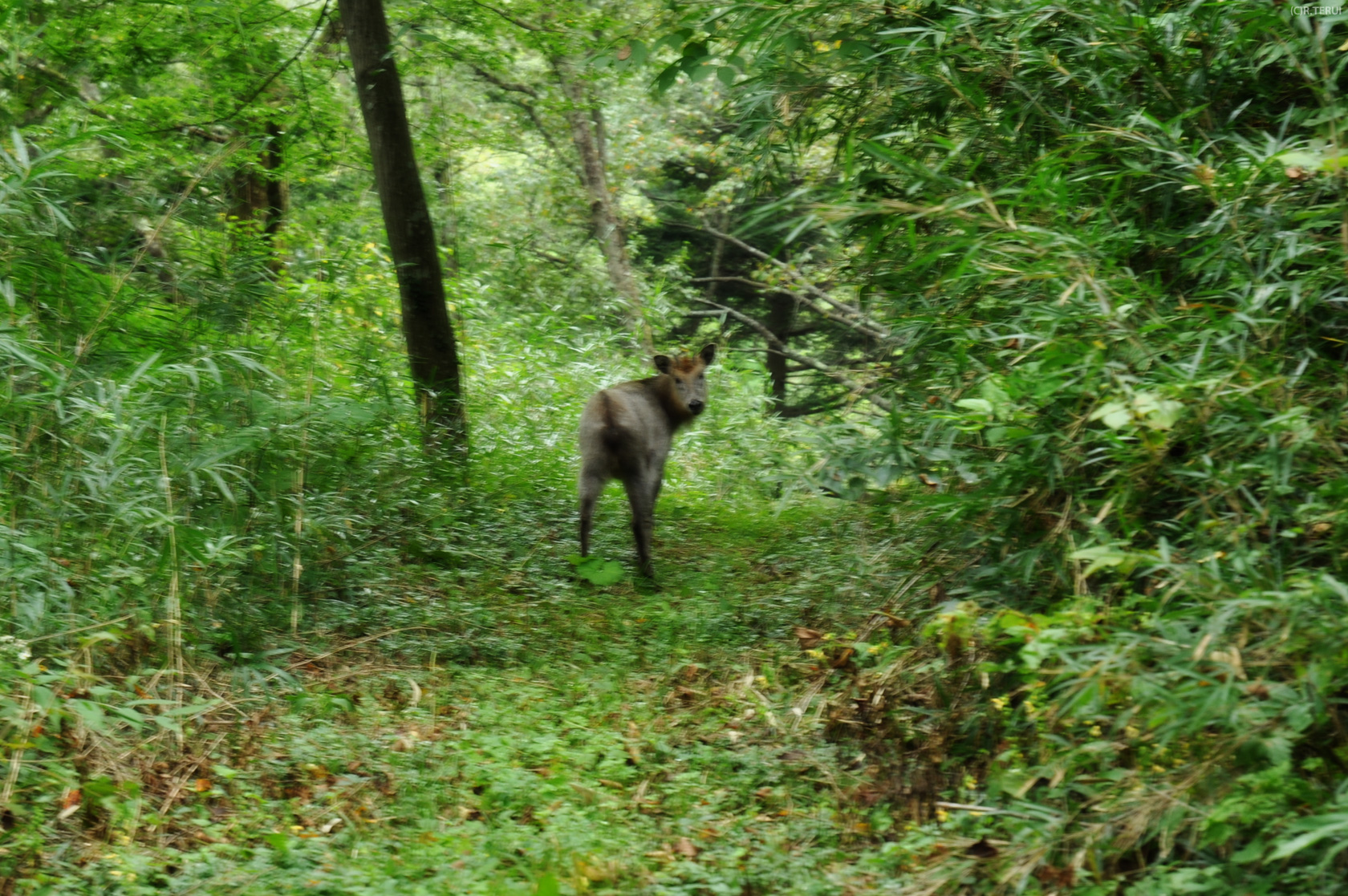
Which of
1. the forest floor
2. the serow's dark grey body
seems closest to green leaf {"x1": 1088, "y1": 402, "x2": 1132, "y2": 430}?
the forest floor

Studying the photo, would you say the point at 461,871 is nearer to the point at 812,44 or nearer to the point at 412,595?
the point at 412,595

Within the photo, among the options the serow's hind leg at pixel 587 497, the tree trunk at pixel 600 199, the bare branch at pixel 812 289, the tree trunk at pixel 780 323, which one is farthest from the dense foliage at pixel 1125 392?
the tree trunk at pixel 780 323

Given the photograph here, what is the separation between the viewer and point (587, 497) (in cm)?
690

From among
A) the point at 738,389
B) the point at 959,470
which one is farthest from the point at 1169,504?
the point at 738,389

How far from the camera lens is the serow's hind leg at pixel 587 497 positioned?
689cm

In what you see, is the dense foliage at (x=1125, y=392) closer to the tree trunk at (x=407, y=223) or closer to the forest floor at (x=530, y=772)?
the forest floor at (x=530, y=772)

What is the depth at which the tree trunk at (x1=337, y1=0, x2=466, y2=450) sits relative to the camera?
720 centimetres

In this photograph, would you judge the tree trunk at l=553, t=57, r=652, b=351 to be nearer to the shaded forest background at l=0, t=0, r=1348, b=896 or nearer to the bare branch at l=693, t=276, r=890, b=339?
the bare branch at l=693, t=276, r=890, b=339

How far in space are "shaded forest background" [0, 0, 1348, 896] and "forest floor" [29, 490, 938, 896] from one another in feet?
0.07

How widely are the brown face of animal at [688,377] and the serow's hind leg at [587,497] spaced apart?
53.2 inches

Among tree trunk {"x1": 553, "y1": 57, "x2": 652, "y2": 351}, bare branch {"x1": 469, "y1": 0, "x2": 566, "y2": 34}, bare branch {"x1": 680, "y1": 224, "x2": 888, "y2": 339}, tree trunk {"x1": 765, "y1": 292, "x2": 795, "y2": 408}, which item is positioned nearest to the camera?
bare branch {"x1": 680, "y1": 224, "x2": 888, "y2": 339}

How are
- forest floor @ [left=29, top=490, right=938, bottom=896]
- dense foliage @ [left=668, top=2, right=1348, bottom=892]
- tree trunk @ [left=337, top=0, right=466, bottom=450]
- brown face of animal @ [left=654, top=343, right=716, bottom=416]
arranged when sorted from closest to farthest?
dense foliage @ [left=668, top=2, right=1348, bottom=892] → forest floor @ [left=29, top=490, right=938, bottom=896] → tree trunk @ [left=337, top=0, right=466, bottom=450] → brown face of animal @ [left=654, top=343, right=716, bottom=416]

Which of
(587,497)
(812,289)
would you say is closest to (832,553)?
(587,497)

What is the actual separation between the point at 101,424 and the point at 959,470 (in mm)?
3650
